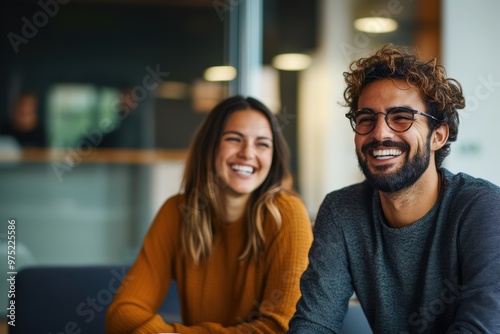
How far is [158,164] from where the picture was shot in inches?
200

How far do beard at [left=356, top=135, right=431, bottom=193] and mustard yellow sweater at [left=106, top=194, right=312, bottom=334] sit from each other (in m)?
0.48

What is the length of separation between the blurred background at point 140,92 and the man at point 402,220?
7.80 ft

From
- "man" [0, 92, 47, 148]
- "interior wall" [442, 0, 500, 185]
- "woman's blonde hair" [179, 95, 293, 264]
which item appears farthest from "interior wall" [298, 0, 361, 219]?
"woman's blonde hair" [179, 95, 293, 264]

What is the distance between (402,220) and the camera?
Answer: 1.77 meters

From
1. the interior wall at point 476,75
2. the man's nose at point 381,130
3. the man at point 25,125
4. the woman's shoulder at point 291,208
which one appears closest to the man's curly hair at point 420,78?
the man's nose at point 381,130

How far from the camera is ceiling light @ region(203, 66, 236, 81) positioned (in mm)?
5079

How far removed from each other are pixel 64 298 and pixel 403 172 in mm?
1339

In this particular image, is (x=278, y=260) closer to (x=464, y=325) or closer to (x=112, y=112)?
(x=464, y=325)

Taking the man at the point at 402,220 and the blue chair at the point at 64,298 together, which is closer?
the man at the point at 402,220

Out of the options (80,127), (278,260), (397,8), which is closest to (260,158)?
(278,260)

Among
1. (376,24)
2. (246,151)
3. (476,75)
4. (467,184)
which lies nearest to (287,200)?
(246,151)

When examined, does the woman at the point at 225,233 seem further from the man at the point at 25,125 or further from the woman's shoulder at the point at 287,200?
the man at the point at 25,125

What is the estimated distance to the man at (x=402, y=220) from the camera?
167 centimetres

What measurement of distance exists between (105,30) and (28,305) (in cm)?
362
